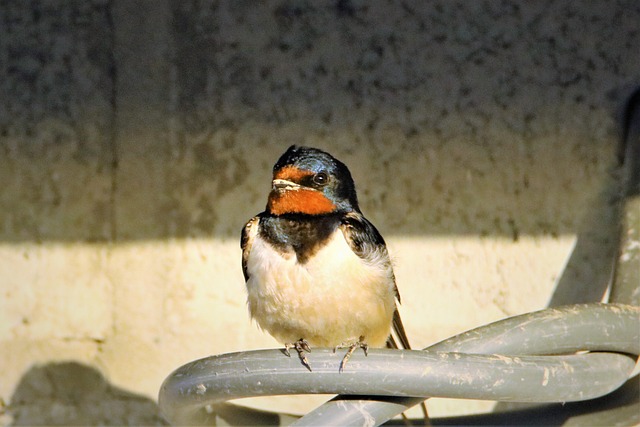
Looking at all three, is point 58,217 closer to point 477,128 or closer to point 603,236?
point 477,128

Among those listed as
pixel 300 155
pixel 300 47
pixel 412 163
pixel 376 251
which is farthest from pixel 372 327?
pixel 300 47

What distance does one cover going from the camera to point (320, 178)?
2.06 m

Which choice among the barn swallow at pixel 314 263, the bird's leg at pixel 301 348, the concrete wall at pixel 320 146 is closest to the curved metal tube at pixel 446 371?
the bird's leg at pixel 301 348

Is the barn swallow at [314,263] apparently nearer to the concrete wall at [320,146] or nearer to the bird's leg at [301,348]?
the bird's leg at [301,348]

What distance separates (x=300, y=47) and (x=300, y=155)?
47cm

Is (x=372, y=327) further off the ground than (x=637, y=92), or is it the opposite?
(x=637, y=92)

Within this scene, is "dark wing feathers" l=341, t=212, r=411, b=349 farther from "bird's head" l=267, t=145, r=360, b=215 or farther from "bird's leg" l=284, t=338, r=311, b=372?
"bird's leg" l=284, t=338, r=311, b=372

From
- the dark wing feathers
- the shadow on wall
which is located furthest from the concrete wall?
the dark wing feathers

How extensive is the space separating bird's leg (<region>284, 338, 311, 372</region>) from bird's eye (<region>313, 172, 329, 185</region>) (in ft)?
0.96

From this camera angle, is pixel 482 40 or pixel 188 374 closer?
pixel 188 374

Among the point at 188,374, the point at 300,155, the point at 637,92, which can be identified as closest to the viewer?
the point at 188,374

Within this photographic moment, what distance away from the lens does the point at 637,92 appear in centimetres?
238

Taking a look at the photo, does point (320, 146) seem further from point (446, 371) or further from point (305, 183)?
point (446, 371)

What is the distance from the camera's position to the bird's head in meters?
2.03
